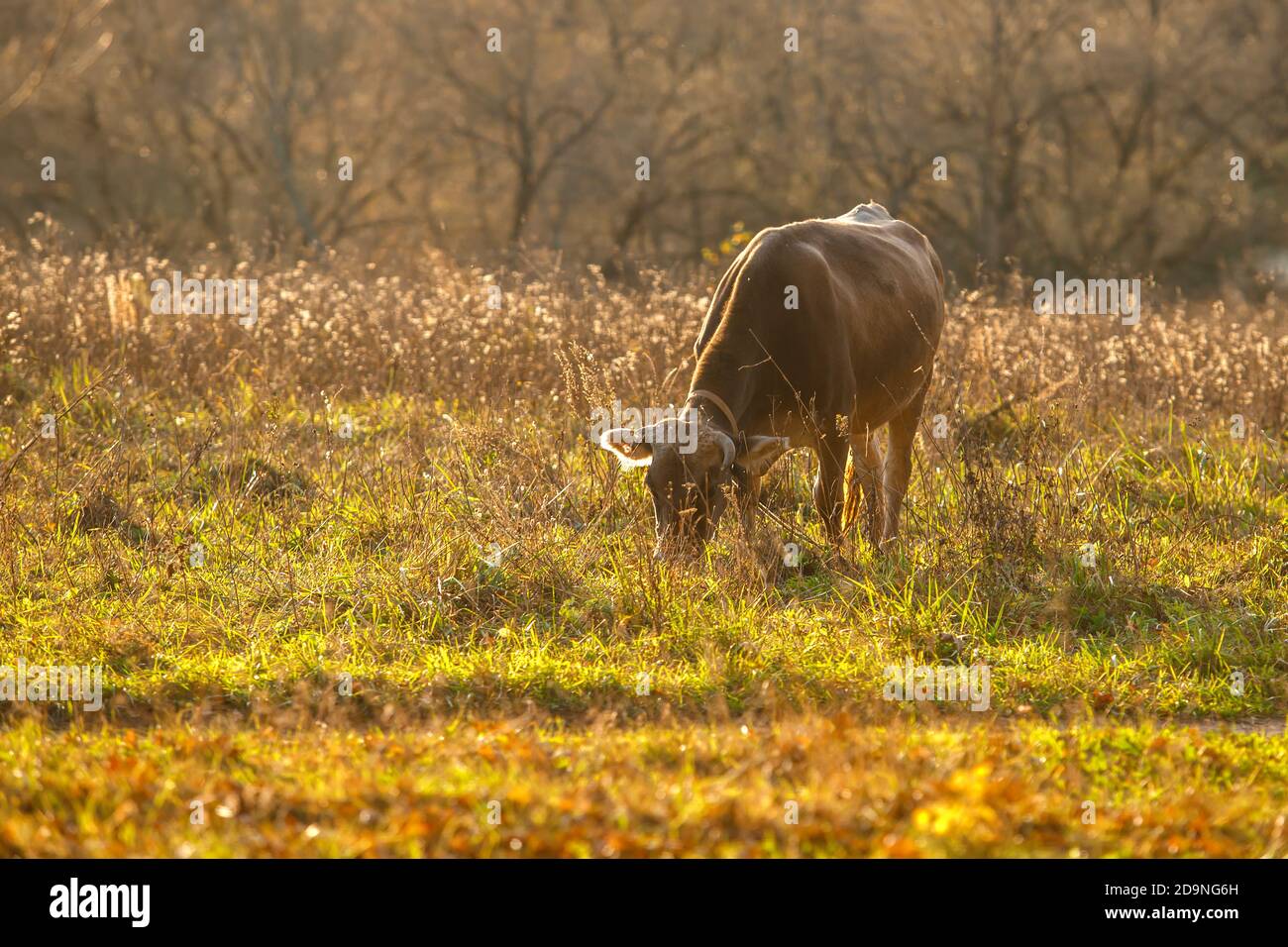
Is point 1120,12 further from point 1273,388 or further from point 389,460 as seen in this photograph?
point 389,460

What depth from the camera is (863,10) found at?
30.1m

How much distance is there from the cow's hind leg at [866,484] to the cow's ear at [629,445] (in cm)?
161

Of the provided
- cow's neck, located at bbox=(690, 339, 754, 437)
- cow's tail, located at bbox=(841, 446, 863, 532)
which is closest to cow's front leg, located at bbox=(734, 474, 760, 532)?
cow's neck, located at bbox=(690, 339, 754, 437)

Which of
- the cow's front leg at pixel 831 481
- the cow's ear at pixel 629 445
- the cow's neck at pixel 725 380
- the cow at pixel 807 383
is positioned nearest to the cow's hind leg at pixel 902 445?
the cow at pixel 807 383

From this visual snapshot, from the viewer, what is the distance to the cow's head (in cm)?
776

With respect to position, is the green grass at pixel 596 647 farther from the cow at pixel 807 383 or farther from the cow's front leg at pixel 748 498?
the cow at pixel 807 383

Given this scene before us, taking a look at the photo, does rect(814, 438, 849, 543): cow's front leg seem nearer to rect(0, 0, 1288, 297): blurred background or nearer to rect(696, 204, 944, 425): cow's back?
rect(696, 204, 944, 425): cow's back

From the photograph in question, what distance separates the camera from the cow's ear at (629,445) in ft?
25.9

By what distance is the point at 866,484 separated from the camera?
968 cm

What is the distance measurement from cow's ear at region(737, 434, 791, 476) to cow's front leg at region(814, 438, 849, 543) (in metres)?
0.62

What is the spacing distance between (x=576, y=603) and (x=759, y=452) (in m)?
1.25

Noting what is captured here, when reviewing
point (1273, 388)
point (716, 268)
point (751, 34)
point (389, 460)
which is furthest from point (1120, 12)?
point (389, 460)
